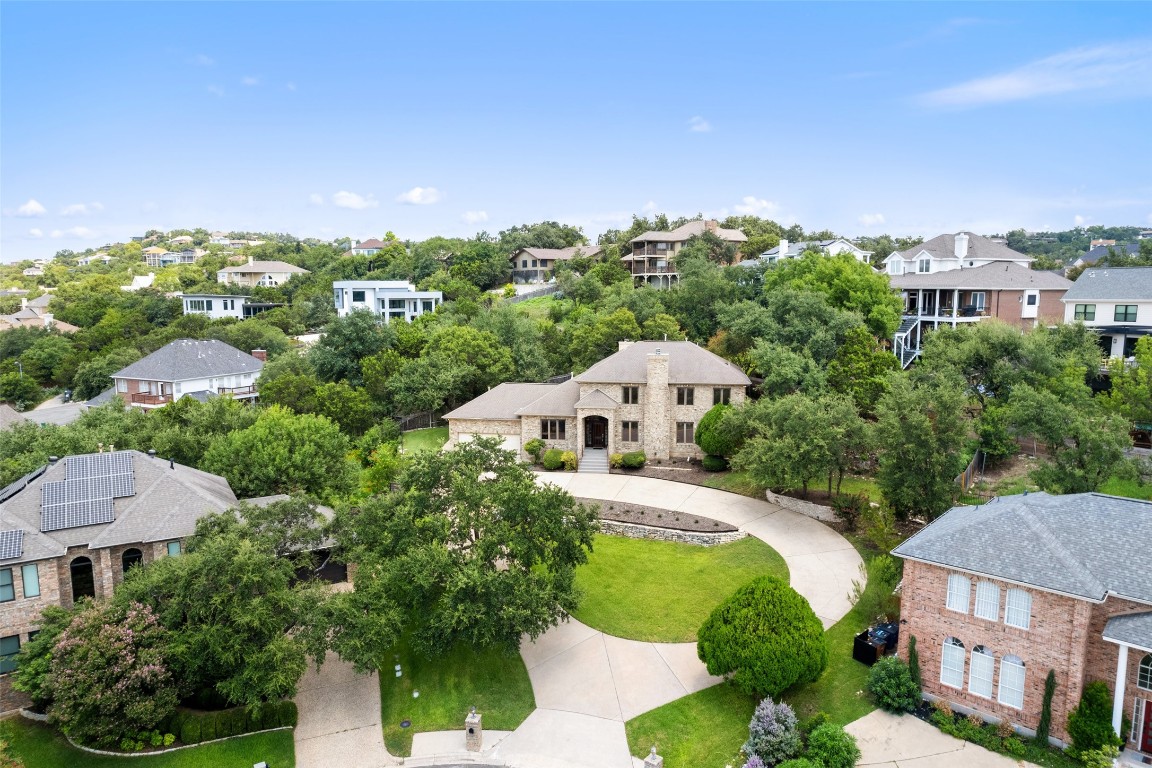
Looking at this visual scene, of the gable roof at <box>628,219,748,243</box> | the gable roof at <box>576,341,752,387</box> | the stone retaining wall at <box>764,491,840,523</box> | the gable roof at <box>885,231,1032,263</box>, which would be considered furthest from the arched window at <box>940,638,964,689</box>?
the gable roof at <box>628,219,748,243</box>

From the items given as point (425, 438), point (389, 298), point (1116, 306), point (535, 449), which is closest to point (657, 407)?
point (535, 449)

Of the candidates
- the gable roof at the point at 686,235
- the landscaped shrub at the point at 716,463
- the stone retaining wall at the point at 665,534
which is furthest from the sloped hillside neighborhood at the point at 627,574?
the gable roof at the point at 686,235

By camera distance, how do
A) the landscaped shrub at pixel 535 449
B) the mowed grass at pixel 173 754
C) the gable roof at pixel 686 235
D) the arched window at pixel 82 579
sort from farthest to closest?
the gable roof at pixel 686 235 → the landscaped shrub at pixel 535 449 → the arched window at pixel 82 579 → the mowed grass at pixel 173 754

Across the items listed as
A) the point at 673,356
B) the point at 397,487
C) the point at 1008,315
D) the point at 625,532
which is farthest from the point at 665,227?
the point at 397,487

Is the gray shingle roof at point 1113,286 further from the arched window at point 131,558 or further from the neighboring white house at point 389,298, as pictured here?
the neighboring white house at point 389,298

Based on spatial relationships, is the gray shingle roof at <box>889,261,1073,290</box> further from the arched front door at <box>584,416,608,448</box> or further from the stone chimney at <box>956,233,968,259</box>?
the arched front door at <box>584,416,608,448</box>

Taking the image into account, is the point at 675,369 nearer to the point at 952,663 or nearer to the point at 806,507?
the point at 806,507

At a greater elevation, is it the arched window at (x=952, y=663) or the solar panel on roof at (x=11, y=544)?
the solar panel on roof at (x=11, y=544)
